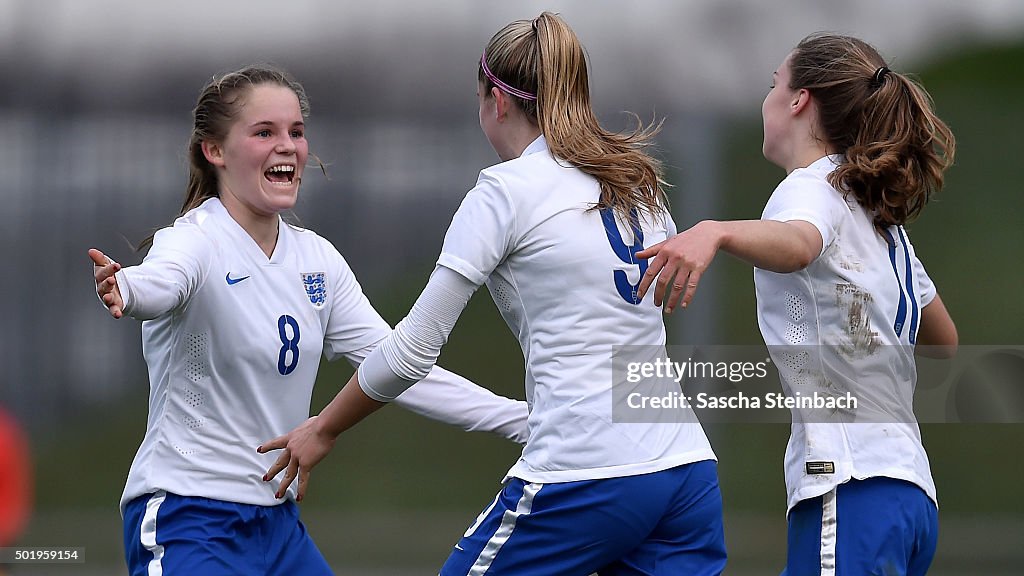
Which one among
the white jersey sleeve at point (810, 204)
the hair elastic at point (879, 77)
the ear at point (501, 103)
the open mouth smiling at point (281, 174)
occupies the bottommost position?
the white jersey sleeve at point (810, 204)

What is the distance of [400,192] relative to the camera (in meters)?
6.16

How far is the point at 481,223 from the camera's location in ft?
7.24

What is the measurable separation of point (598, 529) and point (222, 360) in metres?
0.87

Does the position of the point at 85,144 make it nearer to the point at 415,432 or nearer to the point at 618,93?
the point at 415,432

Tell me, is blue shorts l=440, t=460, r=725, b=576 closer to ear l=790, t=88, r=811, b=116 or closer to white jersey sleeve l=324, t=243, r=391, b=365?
white jersey sleeve l=324, t=243, r=391, b=365

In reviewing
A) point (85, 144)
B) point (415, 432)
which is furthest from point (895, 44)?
point (85, 144)

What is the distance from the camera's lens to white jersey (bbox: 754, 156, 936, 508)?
2.29m

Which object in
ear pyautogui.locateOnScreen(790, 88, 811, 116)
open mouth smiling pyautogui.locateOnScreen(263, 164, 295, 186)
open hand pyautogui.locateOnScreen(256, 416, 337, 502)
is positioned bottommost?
open hand pyautogui.locateOnScreen(256, 416, 337, 502)

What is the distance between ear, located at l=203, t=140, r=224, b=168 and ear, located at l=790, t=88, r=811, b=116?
49.3 inches

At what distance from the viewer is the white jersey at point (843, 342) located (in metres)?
2.29

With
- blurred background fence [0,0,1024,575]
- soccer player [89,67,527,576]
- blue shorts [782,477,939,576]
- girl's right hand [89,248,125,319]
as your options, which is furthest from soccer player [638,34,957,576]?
blurred background fence [0,0,1024,575]

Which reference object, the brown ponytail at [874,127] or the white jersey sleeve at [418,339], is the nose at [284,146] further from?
the brown ponytail at [874,127]

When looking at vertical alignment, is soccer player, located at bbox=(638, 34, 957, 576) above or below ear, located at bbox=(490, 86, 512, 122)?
below

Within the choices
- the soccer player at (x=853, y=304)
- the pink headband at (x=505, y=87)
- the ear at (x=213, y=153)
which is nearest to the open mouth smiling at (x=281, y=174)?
the ear at (x=213, y=153)
